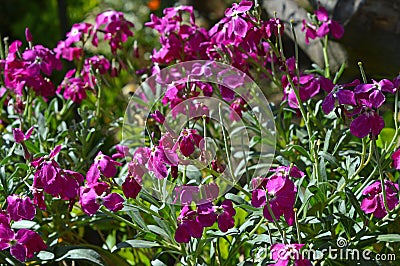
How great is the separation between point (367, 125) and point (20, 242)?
2.31 ft

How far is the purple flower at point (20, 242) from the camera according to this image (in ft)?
4.31

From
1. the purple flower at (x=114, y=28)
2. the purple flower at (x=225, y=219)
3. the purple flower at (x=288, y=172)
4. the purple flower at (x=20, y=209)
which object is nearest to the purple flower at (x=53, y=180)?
the purple flower at (x=20, y=209)

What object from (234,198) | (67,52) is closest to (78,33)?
(67,52)

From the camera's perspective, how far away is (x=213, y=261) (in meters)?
1.51

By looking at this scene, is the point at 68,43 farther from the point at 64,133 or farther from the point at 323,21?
the point at 323,21

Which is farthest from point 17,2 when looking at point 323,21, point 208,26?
point 323,21

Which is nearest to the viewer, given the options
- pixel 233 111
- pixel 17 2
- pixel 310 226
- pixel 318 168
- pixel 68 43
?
pixel 318 168

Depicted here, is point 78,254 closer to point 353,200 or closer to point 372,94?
point 353,200

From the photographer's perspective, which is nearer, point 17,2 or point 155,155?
point 155,155

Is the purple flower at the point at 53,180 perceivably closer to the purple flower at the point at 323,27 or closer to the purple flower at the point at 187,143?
Answer: the purple flower at the point at 187,143

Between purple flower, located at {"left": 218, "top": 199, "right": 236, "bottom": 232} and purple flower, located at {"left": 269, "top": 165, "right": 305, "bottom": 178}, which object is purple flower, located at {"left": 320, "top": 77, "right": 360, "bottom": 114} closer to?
purple flower, located at {"left": 269, "top": 165, "right": 305, "bottom": 178}

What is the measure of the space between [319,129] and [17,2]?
3.07m

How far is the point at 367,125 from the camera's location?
123 centimetres

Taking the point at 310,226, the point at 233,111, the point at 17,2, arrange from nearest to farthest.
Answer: the point at 310,226, the point at 233,111, the point at 17,2
